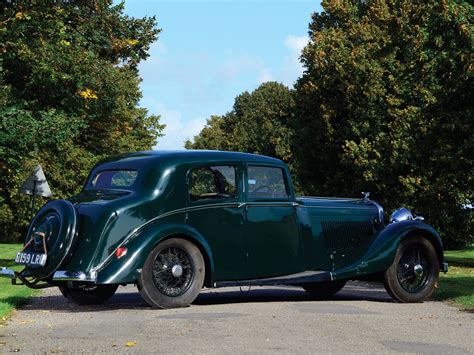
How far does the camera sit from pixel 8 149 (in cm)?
2120

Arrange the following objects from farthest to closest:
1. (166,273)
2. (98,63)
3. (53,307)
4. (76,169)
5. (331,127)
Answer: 1. (76,169)
2. (331,127)
3. (98,63)
4. (53,307)
5. (166,273)

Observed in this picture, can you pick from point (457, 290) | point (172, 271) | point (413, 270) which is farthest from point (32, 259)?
point (457, 290)

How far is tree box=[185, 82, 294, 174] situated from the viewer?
5684cm

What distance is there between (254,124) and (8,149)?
43451 millimetres

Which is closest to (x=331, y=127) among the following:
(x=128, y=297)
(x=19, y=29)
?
(x=19, y=29)

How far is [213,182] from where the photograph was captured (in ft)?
39.1

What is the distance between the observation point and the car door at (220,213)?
449 inches

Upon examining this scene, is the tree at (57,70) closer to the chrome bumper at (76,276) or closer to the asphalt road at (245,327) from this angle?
the asphalt road at (245,327)

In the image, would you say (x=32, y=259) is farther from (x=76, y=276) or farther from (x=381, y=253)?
(x=381, y=253)

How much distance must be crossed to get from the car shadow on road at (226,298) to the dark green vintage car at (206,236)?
344 millimetres

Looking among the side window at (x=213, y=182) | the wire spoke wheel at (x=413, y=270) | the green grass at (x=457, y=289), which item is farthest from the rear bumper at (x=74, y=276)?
the green grass at (x=457, y=289)

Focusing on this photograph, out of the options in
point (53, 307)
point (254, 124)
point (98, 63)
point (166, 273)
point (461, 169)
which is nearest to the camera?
point (166, 273)

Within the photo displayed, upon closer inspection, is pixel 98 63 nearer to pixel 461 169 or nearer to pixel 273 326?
pixel 461 169

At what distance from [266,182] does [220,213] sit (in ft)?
3.56
